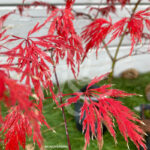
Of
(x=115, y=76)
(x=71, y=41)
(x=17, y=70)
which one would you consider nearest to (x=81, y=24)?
(x=115, y=76)

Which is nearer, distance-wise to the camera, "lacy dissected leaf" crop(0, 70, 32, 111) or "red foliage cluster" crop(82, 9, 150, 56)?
"lacy dissected leaf" crop(0, 70, 32, 111)

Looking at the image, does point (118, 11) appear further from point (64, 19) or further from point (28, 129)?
point (28, 129)

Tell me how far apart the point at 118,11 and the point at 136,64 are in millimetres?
758

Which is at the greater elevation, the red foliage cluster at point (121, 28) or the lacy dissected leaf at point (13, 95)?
the red foliage cluster at point (121, 28)

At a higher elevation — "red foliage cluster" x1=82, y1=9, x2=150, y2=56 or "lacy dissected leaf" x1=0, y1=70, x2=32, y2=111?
"red foliage cluster" x1=82, y1=9, x2=150, y2=56

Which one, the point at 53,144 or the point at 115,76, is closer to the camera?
the point at 53,144

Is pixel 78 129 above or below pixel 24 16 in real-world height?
below

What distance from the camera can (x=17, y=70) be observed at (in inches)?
14.2

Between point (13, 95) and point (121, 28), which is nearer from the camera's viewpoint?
point (13, 95)

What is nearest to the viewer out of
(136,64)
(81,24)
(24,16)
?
(24,16)

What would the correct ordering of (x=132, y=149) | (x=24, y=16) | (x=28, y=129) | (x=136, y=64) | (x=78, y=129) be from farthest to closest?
(x=136, y=64) < (x=24, y=16) < (x=78, y=129) < (x=132, y=149) < (x=28, y=129)

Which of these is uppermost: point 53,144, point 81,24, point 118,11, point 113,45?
point 118,11

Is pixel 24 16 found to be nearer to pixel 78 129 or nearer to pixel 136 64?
pixel 78 129

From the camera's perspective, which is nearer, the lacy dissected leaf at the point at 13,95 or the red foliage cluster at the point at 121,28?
the lacy dissected leaf at the point at 13,95
